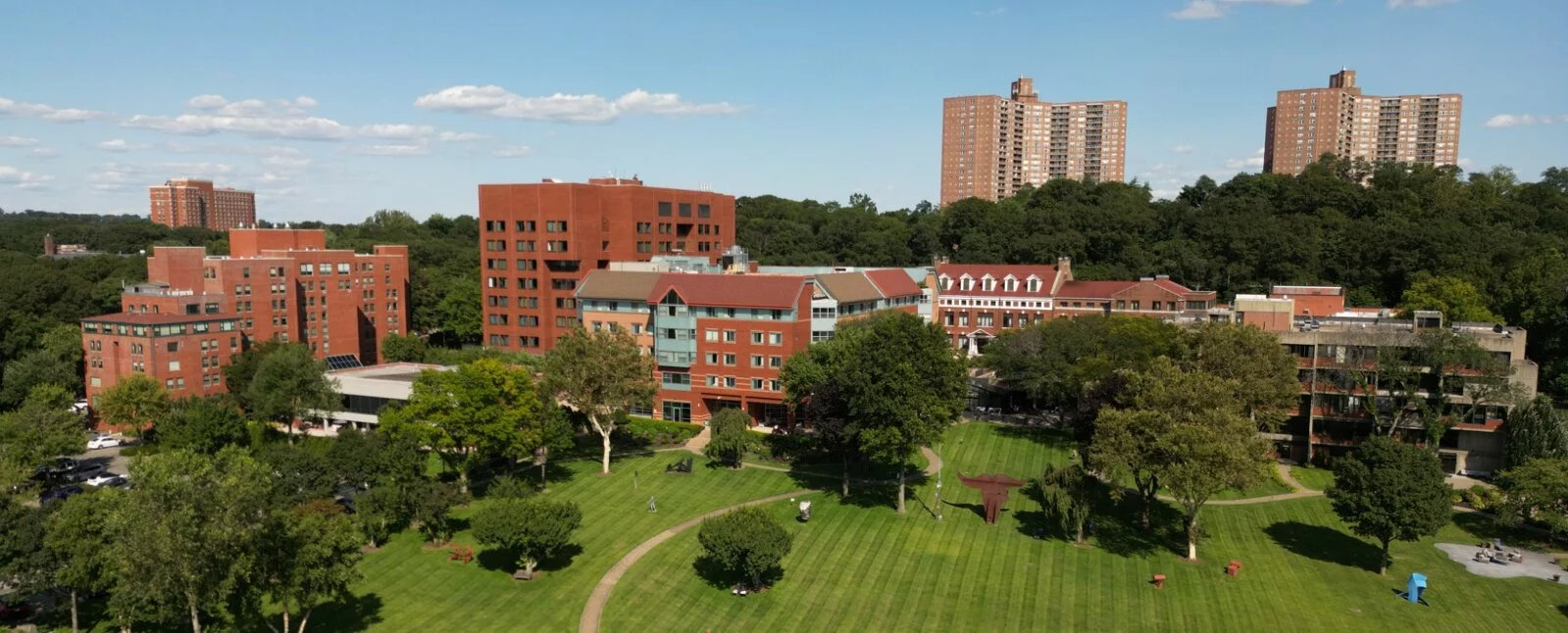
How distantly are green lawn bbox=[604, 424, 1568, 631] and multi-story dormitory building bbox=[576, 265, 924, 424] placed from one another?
72.4ft

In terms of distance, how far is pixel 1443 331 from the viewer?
218 ft

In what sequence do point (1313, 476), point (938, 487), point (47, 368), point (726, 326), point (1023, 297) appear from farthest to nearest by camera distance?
point (1023, 297)
point (47, 368)
point (726, 326)
point (1313, 476)
point (938, 487)

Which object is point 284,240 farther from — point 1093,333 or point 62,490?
point 1093,333

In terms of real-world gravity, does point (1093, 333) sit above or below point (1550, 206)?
below

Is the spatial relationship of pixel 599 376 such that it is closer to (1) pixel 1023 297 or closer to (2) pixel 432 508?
(2) pixel 432 508

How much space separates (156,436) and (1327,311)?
376 feet

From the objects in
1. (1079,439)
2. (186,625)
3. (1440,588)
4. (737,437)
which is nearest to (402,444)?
(186,625)

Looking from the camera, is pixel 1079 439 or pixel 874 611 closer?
pixel 874 611

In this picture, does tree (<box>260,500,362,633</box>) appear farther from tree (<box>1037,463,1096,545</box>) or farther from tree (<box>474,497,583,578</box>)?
tree (<box>1037,463,1096,545</box>)

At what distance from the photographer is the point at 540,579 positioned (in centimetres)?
5022

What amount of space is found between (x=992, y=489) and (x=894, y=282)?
130 ft

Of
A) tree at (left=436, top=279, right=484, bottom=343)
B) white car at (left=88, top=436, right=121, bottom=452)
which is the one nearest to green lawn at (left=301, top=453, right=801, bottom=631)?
white car at (left=88, top=436, right=121, bottom=452)

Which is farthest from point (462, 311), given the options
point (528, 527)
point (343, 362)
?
point (528, 527)

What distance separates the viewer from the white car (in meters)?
84.0
